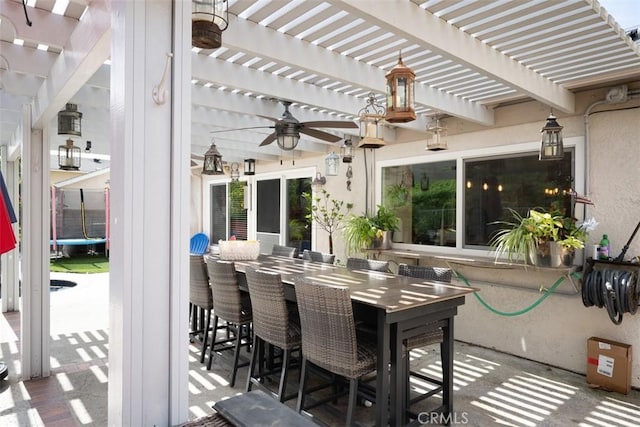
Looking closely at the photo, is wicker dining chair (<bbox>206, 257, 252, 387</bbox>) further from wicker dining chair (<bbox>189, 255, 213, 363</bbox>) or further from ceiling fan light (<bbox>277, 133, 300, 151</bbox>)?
ceiling fan light (<bbox>277, 133, 300, 151</bbox>)

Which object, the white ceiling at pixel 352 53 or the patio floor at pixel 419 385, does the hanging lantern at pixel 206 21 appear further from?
the patio floor at pixel 419 385

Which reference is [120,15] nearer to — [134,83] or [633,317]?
[134,83]

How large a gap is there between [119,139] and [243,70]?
2.32 m

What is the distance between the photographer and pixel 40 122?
327cm

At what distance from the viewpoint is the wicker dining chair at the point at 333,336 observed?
8.32 ft

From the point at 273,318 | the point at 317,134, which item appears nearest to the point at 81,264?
the point at 317,134

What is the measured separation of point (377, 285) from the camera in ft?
10.5

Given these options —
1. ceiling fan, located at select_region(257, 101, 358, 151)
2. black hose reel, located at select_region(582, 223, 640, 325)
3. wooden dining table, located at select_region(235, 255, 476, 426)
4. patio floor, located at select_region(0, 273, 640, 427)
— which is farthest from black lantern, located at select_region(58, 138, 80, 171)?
black hose reel, located at select_region(582, 223, 640, 325)

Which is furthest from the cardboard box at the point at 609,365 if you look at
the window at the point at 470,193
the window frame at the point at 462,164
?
the window at the point at 470,193

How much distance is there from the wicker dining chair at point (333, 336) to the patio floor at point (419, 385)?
47 centimetres

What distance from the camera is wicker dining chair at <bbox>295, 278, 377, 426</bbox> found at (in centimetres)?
254

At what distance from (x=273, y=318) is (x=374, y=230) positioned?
92.5 inches

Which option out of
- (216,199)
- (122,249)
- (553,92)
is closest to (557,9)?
(553,92)

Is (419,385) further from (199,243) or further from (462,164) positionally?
(199,243)
